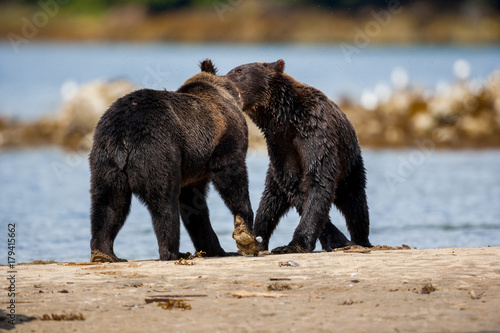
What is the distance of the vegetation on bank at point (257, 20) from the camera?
57.7 meters

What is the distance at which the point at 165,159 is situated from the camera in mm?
8320

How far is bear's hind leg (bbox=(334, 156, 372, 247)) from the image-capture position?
10.1 m

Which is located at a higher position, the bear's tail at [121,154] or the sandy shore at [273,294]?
the bear's tail at [121,154]

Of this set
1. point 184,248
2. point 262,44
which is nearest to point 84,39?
point 262,44

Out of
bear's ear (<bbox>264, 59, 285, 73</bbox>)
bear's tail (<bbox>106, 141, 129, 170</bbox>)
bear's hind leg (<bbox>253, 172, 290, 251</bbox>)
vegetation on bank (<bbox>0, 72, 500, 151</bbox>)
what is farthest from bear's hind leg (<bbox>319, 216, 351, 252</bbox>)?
vegetation on bank (<bbox>0, 72, 500, 151</bbox>)

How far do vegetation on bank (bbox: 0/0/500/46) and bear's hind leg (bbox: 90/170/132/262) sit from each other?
45061 millimetres

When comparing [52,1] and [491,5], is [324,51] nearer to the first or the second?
[491,5]

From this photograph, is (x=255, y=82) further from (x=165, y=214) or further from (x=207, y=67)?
(x=165, y=214)

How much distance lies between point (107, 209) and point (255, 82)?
2.56 metres

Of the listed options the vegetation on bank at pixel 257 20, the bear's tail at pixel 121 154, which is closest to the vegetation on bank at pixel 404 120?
the bear's tail at pixel 121 154

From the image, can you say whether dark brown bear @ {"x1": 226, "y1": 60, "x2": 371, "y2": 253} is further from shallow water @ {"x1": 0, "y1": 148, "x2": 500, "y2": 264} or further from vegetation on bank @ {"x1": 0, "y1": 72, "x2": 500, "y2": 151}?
vegetation on bank @ {"x1": 0, "y1": 72, "x2": 500, "y2": 151}

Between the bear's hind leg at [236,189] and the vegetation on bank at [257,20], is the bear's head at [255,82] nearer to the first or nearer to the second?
the bear's hind leg at [236,189]

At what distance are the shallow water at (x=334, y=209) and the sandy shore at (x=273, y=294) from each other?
3.46 m

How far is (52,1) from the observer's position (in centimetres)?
7006
